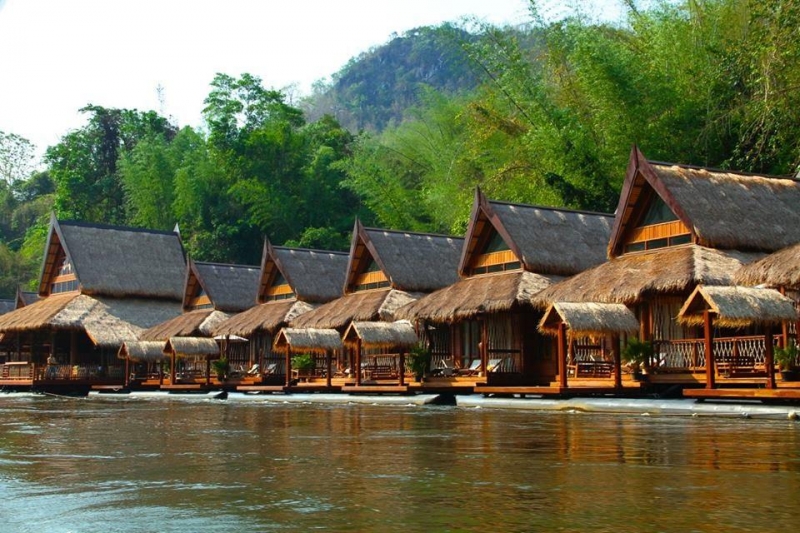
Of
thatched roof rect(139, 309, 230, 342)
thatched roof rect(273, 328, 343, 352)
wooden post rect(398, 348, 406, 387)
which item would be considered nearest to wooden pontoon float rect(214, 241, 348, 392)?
thatched roof rect(139, 309, 230, 342)

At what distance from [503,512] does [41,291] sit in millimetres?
40115

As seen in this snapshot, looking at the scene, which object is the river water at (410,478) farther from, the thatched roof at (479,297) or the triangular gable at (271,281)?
the triangular gable at (271,281)

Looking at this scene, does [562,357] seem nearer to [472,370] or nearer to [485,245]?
[472,370]

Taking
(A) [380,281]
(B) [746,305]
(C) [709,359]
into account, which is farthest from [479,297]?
(B) [746,305]

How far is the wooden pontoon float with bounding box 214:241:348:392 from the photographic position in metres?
31.8

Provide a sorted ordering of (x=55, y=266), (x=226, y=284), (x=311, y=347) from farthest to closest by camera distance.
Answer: (x=55, y=266), (x=226, y=284), (x=311, y=347)

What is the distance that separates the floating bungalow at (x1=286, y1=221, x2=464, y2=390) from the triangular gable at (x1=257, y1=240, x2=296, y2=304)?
4085 millimetres

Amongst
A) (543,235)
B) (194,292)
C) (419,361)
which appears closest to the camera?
(419,361)

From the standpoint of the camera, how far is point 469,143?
41.2 meters

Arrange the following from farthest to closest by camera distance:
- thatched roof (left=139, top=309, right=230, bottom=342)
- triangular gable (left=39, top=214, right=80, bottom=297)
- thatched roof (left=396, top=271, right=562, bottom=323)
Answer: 1. triangular gable (left=39, top=214, right=80, bottom=297)
2. thatched roof (left=139, top=309, right=230, bottom=342)
3. thatched roof (left=396, top=271, right=562, bottom=323)

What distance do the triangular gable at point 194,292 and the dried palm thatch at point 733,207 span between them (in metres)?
20.6

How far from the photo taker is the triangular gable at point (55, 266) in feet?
136

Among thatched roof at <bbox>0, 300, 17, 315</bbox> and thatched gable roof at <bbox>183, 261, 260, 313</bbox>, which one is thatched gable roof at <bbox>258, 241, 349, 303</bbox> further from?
thatched roof at <bbox>0, 300, 17, 315</bbox>

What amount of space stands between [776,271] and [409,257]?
45.7 feet
